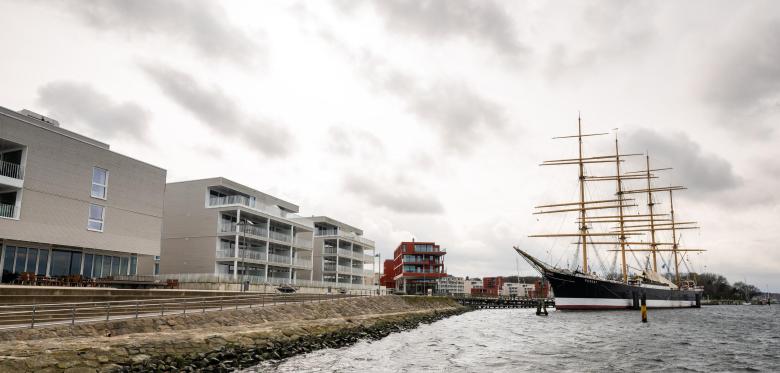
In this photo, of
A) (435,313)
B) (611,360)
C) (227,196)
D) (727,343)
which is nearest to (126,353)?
(611,360)

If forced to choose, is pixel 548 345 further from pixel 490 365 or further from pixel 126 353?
pixel 126 353

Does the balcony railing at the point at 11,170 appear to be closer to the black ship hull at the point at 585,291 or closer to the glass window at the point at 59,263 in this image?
the glass window at the point at 59,263

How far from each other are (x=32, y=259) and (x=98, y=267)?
17.7ft

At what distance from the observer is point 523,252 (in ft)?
230

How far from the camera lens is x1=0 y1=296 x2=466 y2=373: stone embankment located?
1600cm

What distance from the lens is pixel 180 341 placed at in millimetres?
20672

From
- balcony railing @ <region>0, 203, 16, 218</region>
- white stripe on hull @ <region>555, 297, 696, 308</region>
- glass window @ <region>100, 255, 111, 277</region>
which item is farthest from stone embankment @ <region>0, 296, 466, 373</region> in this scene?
white stripe on hull @ <region>555, 297, 696, 308</region>

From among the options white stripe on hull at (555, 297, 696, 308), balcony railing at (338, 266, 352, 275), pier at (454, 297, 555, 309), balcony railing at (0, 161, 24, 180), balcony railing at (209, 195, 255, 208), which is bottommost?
pier at (454, 297, 555, 309)

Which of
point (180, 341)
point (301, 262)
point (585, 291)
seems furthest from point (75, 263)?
point (585, 291)

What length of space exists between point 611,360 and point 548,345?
21.8ft

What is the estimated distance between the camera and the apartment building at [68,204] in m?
33.5

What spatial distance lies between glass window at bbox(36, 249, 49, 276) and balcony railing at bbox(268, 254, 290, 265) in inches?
1100

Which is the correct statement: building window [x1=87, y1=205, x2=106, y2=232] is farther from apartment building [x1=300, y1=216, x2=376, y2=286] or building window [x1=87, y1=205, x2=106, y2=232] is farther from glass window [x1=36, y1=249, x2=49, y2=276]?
apartment building [x1=300, y1=216, x2=376, y2=286]

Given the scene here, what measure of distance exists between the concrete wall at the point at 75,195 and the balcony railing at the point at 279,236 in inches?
742
